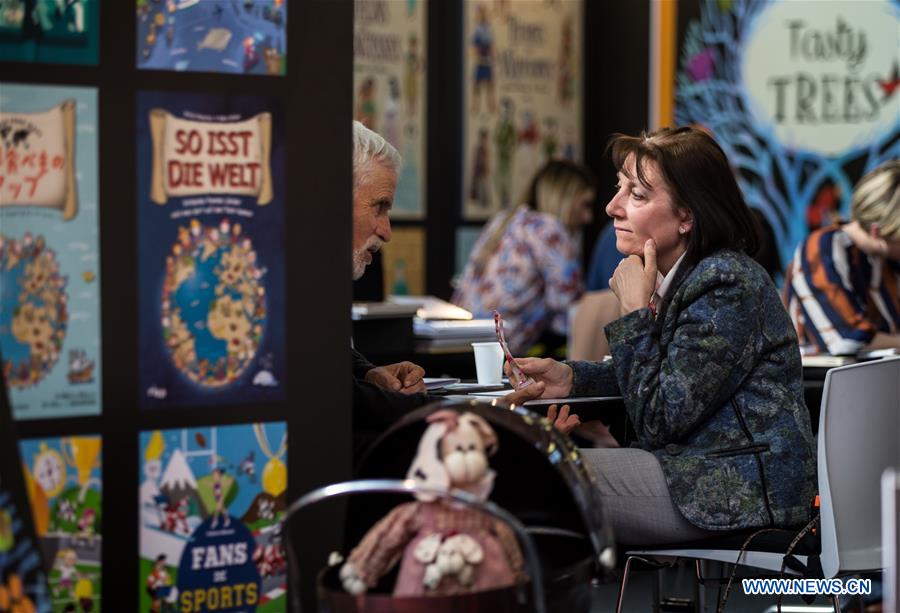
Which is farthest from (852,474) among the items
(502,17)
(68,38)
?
(502,17)

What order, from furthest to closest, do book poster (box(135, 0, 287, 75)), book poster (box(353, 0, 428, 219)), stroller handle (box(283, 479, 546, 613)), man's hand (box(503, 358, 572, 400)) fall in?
book poster (box(353, 0, 428, 219)) < man's hand (box(503, 358, 572, 400)) < book poster (box(135, 0, 287, 75)) < stroller handle (box(283, 479, 546, 613))

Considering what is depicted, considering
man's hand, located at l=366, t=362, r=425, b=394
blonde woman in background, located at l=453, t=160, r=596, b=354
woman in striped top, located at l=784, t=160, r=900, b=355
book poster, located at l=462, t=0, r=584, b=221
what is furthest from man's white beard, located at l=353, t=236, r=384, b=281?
book poster, located at l=462, t=0, r=584, b=221

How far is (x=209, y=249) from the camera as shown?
2008 mm

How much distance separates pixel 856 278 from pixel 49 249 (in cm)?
321

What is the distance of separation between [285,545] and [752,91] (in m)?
5.96

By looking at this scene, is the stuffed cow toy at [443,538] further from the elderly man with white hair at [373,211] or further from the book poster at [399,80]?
the book poster at [399,80]

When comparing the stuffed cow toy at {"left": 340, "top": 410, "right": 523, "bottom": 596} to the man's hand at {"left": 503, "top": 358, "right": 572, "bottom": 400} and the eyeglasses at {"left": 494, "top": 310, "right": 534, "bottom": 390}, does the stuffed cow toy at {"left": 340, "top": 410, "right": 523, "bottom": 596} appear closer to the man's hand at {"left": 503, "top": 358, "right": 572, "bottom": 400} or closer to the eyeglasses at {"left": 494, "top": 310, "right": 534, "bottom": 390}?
the eyeglasses at {"left": 494, "top": 310, "right": 534, "bottom": 390}

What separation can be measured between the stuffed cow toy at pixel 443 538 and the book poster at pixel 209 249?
Result: 32cm

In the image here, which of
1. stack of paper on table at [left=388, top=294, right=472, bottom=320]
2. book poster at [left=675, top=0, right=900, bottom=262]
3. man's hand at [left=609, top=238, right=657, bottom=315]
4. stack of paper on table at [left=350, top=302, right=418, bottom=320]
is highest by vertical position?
book poster at [left=675, top=0, right=900, bottom=262]

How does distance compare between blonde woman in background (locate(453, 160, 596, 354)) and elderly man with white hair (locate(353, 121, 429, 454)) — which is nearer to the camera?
elderly man with white hair (locate(353, 121, 429, 454))

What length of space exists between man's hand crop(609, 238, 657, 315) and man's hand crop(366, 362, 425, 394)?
0.48m

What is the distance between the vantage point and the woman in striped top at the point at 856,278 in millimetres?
4281

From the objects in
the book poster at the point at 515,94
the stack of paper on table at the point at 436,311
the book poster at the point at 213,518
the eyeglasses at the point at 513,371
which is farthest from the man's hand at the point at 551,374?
the book poster at the point at 515,94

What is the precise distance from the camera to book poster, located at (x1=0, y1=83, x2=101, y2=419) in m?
1.88
